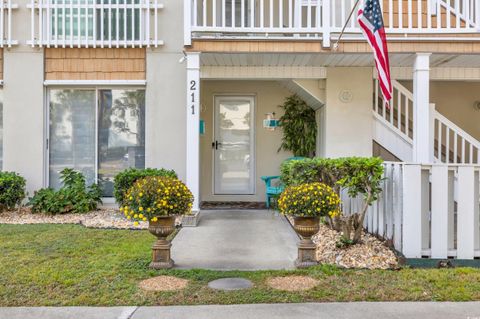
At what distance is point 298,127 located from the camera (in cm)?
949

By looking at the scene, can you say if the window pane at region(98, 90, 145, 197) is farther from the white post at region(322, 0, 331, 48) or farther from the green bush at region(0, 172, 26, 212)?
the white post at region(322, 0, 331, 48)

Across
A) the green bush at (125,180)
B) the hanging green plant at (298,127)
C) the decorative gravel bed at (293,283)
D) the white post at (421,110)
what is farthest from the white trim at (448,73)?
the decorative gravel bed at (293,283)

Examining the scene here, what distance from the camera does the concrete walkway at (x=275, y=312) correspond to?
3559 mm

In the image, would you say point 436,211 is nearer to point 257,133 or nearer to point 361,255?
point 361,255

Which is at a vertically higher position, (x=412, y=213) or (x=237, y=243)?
(x=412, y=213)

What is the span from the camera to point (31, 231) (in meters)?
6.62

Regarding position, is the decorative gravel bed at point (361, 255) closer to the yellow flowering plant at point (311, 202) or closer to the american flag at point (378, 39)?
the yellow flowering plant at point (311, 202)

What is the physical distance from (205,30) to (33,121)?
395 cm

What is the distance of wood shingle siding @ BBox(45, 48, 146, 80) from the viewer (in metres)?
8.41

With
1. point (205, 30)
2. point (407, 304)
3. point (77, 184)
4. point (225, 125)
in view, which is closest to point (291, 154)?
point (225, 125)

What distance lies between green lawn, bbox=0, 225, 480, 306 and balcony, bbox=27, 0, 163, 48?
169 inches

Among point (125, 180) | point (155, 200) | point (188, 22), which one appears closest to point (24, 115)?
point (125, 180)

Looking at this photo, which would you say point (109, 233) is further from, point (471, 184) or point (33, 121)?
point (471, 184)

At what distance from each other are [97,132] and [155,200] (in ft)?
14.5
